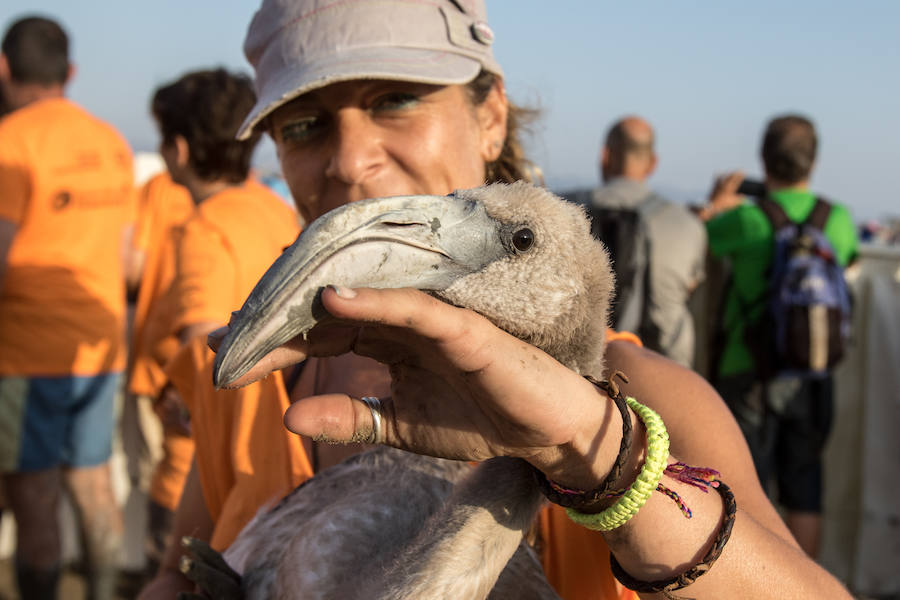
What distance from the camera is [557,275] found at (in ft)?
5.05

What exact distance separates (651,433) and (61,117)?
14.8ft

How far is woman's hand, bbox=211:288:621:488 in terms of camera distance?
1261mm

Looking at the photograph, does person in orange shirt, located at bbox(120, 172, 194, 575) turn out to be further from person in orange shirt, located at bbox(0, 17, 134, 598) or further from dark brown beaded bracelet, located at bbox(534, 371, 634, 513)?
dark brown beaded bracelet, located at bbox(534, 371, 634, 513)

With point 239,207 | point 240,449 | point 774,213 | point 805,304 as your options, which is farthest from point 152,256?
point 805,304

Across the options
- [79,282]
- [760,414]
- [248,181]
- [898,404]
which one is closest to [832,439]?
[898,404]

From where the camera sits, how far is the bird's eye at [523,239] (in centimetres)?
152

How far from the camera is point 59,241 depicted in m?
4.95

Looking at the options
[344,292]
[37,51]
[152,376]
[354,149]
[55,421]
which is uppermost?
[37,51]

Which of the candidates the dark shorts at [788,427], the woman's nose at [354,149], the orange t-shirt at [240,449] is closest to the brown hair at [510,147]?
the woman's nose at [354,149]

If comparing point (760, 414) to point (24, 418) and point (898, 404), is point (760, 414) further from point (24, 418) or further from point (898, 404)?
point (24, 418)

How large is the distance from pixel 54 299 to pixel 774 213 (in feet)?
15.1

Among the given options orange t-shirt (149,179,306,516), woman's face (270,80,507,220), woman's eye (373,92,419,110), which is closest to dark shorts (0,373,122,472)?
orange t-shirt (149,179,306,516)

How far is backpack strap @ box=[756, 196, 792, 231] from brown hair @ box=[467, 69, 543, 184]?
3398mm

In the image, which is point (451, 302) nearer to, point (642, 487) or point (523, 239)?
point (523, 239)
